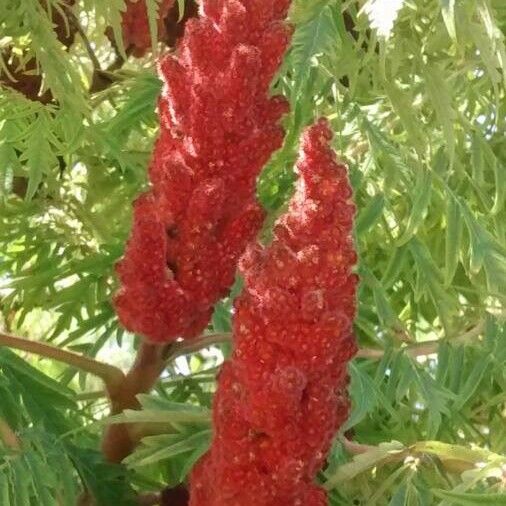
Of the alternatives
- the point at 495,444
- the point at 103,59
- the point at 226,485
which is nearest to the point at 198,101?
the point at 226,485

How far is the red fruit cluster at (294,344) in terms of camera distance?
0.98 meters

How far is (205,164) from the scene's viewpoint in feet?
3.62

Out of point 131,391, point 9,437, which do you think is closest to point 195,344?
point 131,391

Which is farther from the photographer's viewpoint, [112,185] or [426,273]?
[112,185]

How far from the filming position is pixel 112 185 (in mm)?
1720

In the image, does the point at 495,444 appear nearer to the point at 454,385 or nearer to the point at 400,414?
the point at 400,414

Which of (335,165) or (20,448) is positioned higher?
(335,165)

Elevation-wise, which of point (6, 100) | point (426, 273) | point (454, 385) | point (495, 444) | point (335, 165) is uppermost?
point (6, 100)

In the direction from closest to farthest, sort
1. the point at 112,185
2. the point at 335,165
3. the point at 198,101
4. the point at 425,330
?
the point at 335,165, the point at 198,101, the point at 112,185, the point at 425,330

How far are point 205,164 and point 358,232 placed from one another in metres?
0.30

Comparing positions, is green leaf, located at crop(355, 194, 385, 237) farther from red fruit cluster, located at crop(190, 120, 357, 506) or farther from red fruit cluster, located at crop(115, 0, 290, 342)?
red fruit cluster, located at crop(190, 120, 357, 506)

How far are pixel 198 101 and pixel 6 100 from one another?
0.35m

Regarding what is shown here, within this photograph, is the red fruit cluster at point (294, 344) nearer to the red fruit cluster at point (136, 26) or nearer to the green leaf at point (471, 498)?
the green leaf at point (471, 498)

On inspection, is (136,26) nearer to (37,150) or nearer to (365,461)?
(37,150)
